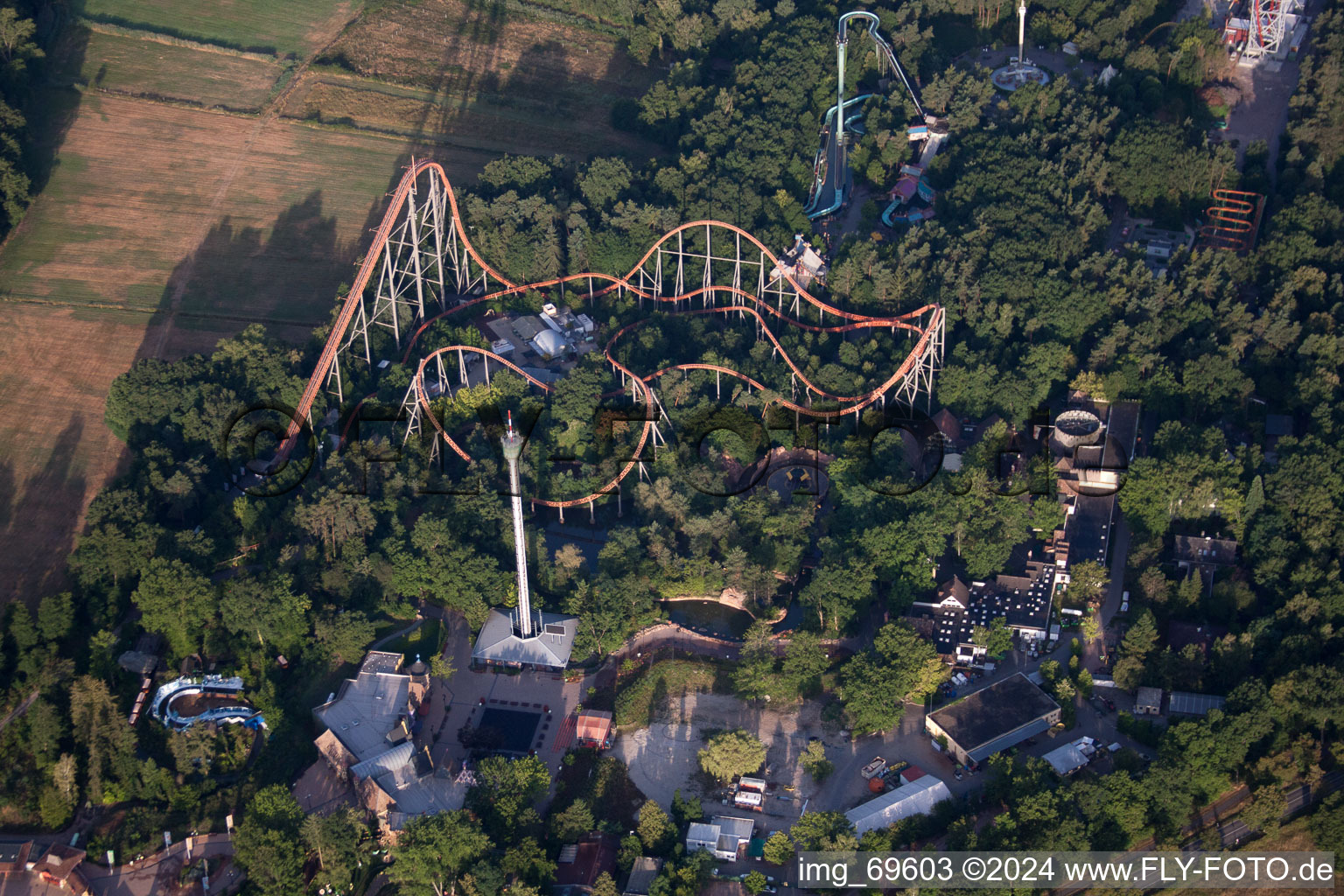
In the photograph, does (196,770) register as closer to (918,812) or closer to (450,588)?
(450,588)

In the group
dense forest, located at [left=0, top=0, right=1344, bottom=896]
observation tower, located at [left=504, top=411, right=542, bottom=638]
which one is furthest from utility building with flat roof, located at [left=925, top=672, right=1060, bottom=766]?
observation tower, located at [left=504, top=411, right=542, bottom=638]

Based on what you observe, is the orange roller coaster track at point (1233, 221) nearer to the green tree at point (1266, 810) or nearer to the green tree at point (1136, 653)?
the green tree at point (1136, 653)

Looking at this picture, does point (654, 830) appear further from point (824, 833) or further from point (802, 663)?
point (802, 663)

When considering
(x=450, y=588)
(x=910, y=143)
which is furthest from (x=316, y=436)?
(x=910, y=143)

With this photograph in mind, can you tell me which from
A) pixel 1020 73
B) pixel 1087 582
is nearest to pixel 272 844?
pixel 1087 582

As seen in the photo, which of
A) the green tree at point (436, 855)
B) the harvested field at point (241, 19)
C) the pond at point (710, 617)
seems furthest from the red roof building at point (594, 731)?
the harvested field at point (241, 19)

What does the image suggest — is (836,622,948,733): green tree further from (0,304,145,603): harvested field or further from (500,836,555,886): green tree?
(0,304,145,603): harvested field
